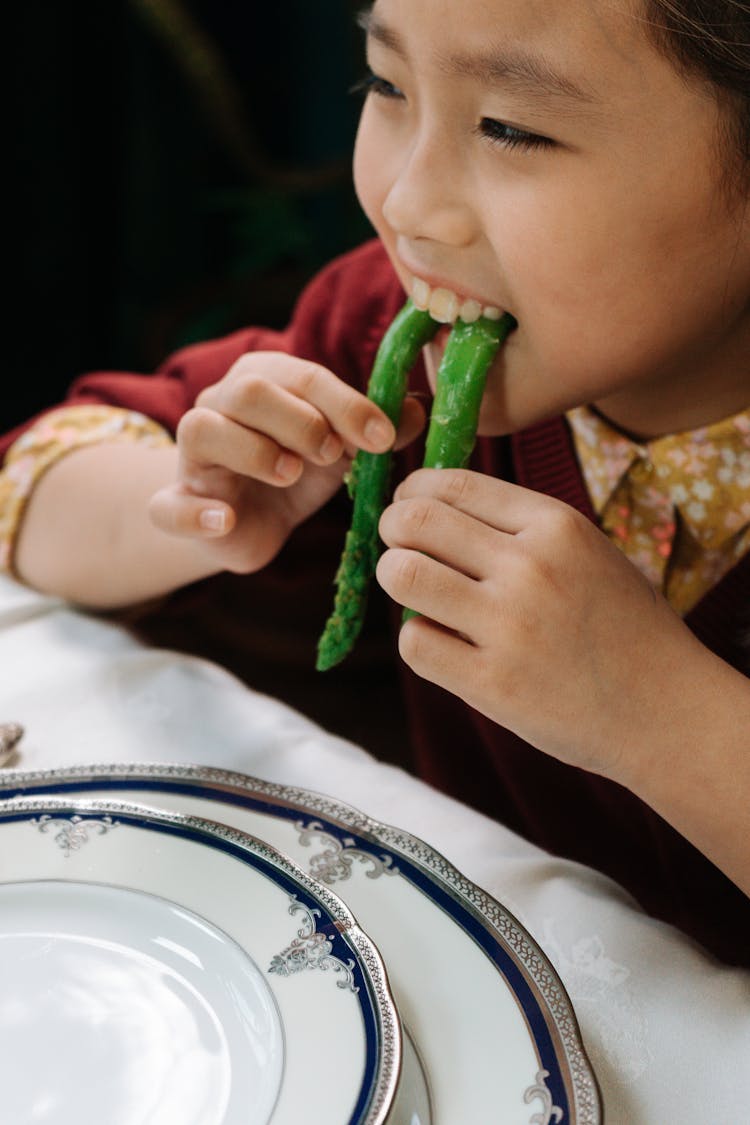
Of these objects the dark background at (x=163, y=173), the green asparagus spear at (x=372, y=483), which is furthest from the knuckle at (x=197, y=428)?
the dark background at (x=163, y=173)

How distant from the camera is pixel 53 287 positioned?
93.5 inches

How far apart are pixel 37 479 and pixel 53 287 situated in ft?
4.79

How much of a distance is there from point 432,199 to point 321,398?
0.53 ft

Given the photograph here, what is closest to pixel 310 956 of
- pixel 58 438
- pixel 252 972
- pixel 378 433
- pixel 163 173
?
pixel 252 972

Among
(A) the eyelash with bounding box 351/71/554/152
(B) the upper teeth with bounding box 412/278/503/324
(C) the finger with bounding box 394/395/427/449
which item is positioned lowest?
(C) the finger with bounding box 394/395/427/449

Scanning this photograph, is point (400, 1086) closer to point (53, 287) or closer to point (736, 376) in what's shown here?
point (736, 376)

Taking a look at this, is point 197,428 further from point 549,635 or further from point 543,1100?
point 543,1100

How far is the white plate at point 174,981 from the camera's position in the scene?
0.46 meters

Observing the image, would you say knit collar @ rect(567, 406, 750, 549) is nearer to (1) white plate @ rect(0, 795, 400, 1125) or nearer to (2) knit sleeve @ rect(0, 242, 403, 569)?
(2) knit sleeve @ rect(0, 242, 403, 569)

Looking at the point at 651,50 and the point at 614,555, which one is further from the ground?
the point at 651,50

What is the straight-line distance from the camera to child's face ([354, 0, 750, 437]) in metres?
0.62

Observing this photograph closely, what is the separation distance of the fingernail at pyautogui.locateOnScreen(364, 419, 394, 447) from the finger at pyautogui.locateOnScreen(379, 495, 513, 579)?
85 millimetres

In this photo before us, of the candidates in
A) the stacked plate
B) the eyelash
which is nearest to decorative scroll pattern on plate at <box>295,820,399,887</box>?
the stacked plate

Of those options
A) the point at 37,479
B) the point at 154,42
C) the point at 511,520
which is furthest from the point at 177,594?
the point at 154,42
